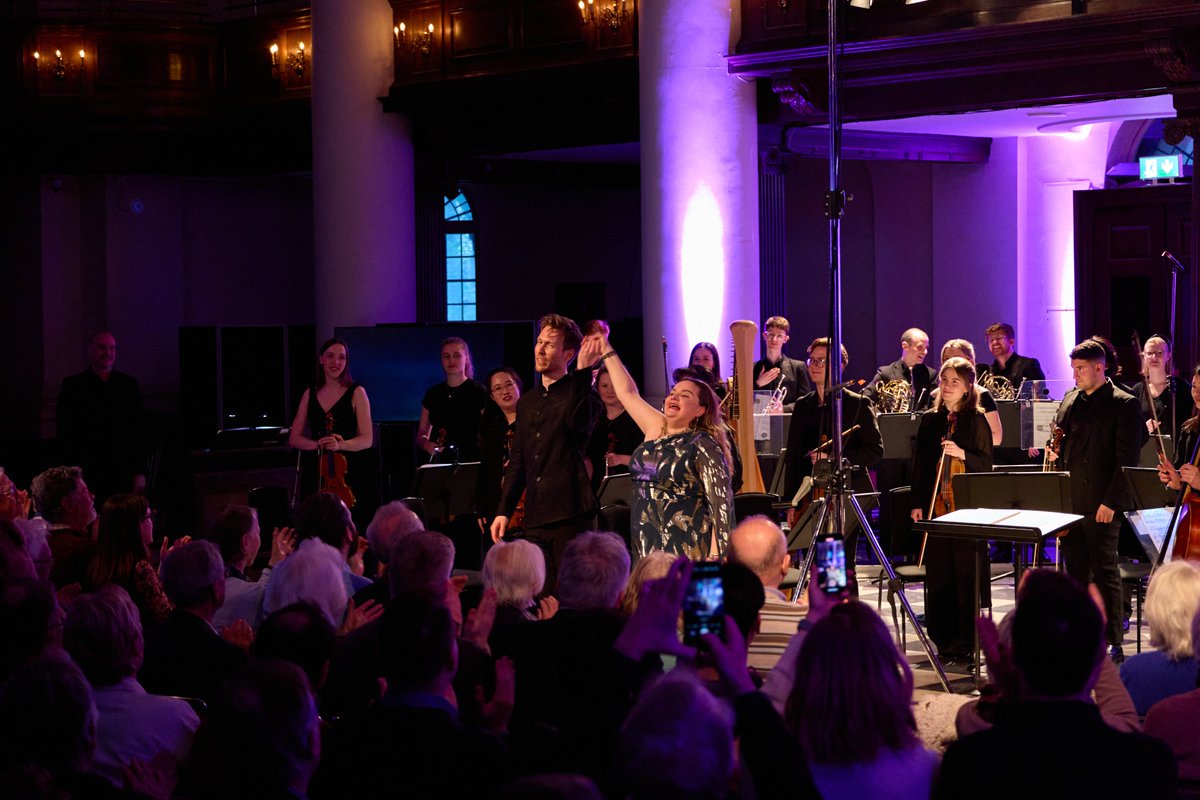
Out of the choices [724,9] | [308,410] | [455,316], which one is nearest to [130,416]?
[308,410]

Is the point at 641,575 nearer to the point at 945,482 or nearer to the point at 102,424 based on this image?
the point at 945,482

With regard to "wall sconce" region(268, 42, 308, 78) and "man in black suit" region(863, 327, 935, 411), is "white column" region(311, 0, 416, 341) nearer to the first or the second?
"wall sconce" region(268, 42, 308, 78)

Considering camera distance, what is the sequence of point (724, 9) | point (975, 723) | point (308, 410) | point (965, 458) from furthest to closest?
point (724, 9) → point (308, 410) → point (965, 458) → point (975, 723)

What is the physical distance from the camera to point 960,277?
15.0m

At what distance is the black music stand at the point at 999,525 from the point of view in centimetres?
594

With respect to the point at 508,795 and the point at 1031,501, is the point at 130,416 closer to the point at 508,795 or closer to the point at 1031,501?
the point at 1031,501

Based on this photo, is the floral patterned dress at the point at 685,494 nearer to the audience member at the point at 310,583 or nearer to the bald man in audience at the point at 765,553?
the bald man in audience at the point at 765,553

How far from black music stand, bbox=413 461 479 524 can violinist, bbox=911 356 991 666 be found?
229 centimetres

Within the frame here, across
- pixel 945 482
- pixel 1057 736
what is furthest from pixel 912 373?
pixel 1057 736

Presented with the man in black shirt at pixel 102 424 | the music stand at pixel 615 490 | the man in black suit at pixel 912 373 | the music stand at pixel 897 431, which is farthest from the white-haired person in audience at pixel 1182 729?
the man in black shirt at pixel 102 424

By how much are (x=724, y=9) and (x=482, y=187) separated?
6675mm

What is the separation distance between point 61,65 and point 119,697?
37.3 ft

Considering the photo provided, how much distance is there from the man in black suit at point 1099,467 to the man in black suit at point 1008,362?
317cm

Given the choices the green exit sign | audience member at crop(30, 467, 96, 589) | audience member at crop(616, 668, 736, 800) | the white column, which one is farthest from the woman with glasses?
the green exit sign
